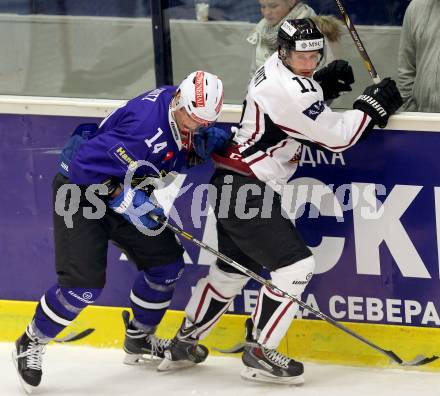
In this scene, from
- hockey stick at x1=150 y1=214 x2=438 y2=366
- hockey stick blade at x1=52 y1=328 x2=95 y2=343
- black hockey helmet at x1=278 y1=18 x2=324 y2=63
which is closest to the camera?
black hockey helmet at x1=278 y1=18 x2=324 y2=63

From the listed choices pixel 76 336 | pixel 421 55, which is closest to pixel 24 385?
pixel 76 336

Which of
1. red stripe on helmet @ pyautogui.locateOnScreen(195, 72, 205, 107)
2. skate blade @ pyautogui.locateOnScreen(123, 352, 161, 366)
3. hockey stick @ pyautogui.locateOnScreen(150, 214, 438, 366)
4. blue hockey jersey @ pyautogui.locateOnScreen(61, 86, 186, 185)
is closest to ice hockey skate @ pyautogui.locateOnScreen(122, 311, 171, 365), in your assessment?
skate blade @ pyautogui.locateOnScreen(123, 352, 161, 366)

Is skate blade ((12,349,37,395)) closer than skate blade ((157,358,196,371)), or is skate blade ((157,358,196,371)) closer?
skate blade ((12,349,37,395))

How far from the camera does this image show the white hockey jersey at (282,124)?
4.13 m

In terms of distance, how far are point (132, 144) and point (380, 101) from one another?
3.06 ft

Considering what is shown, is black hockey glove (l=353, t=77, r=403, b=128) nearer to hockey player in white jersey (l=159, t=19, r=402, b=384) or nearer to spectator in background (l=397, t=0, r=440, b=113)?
hockey player in white jersey (l=159, t=19, r=402, b=384)

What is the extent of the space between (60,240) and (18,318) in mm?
723

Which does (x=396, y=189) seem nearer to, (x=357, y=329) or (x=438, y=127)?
(x=438, y=127)

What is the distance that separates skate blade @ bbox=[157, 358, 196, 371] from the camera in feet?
15.3

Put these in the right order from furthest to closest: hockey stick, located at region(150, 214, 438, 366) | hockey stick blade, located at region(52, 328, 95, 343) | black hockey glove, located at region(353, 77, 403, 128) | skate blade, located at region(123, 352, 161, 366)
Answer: hockey stick blade, located at region(52, 328, 95, 343)
skate blade, located at region(123, 352, 161, 366)
hockey stick, located at region(150, 214, 438, 366)
black hockey glove, located at region(353, 77, 403, 128)

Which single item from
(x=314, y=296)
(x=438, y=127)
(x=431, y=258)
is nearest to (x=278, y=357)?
(x=314, y=296)

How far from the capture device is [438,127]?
434 centimetres

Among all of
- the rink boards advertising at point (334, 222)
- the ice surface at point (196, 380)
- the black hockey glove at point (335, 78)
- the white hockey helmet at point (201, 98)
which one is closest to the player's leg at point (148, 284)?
the ice surface at point (196, 380)

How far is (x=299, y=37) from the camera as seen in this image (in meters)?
4.11
